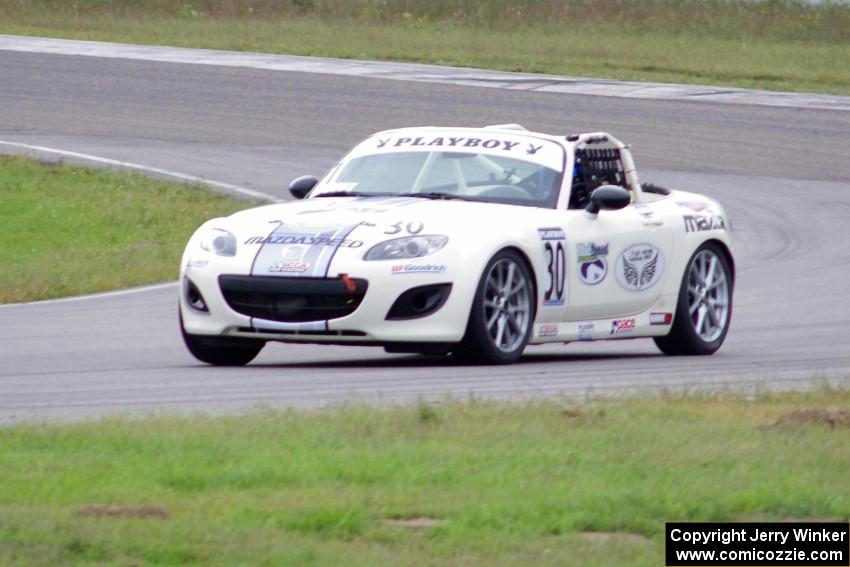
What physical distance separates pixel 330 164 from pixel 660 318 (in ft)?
38.4

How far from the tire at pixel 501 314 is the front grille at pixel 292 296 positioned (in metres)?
0.69

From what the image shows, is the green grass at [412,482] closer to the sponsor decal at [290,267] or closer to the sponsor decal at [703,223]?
the sponsor decal at [290,267]

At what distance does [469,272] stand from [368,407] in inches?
87.0

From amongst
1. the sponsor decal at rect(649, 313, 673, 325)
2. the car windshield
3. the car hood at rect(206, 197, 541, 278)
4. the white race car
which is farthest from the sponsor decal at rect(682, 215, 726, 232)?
the car hood at rect(206, 197, 541, 278)

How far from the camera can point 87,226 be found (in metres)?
18.8

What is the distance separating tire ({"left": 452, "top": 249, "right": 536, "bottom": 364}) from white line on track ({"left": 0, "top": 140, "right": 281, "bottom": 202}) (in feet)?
31.1

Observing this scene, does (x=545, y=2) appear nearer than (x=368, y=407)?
No

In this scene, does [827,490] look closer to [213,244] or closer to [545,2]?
[213,244]

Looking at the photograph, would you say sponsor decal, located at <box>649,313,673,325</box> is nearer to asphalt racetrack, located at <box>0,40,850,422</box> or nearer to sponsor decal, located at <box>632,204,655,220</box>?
asphalt racetrack, located at <box>0,40,850,422</box>

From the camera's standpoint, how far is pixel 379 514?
19.7 feet

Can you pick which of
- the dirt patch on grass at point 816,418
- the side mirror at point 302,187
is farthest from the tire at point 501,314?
the dirt patch on grass at point 816,418

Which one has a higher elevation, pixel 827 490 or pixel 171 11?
pixel 827 490

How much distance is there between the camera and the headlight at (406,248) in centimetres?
1019

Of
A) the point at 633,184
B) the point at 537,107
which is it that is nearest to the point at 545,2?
the point at 537,107
